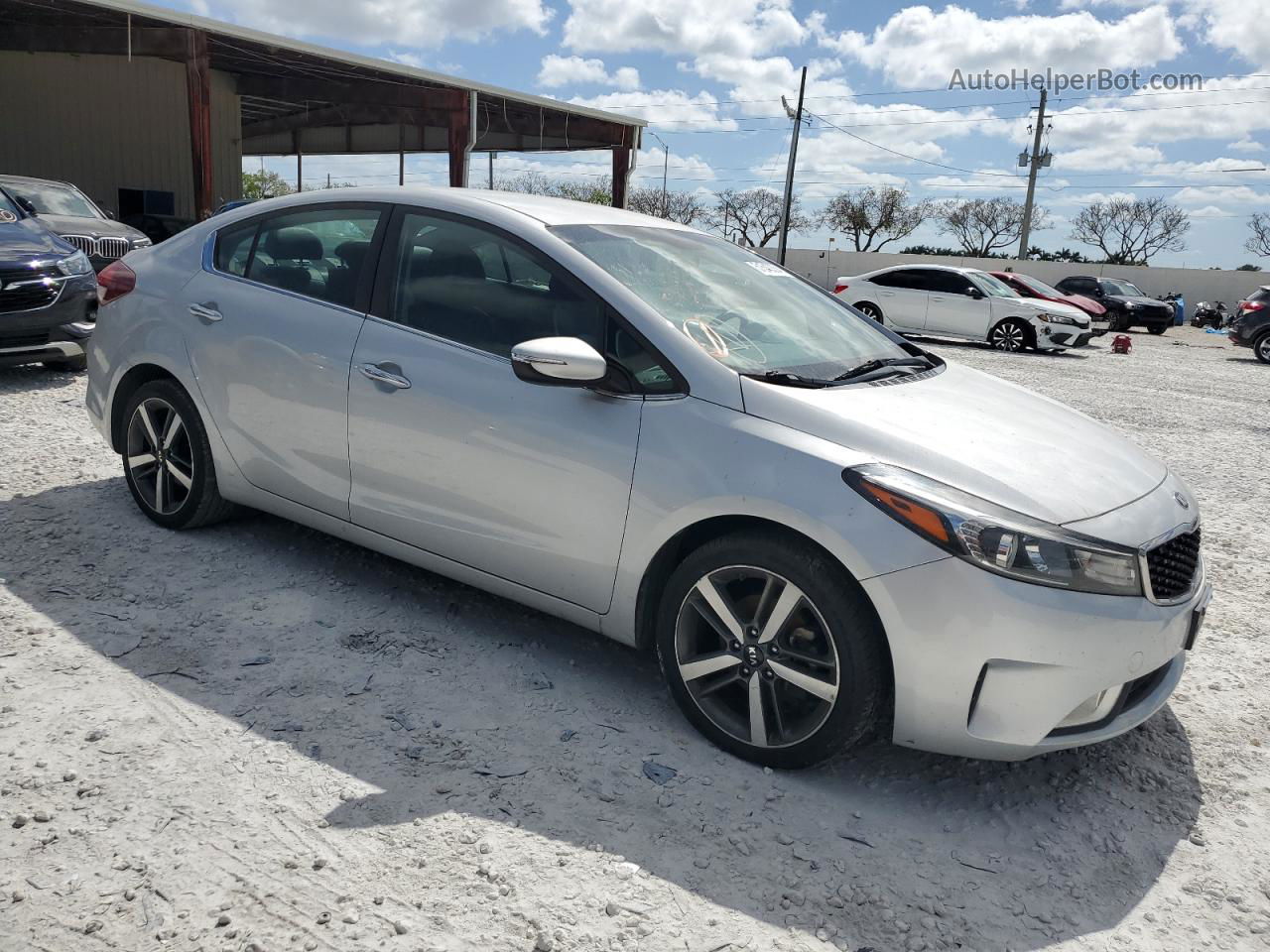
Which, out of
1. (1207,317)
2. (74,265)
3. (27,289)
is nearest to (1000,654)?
(27,289)

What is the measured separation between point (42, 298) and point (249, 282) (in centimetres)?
446

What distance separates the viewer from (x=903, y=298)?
60.3ft

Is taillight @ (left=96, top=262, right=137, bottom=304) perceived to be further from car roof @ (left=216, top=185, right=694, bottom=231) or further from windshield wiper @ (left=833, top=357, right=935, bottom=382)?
windshield wiper @ (left=833, top=357, right=935, bottom=382)

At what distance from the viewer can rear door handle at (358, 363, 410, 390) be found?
3.50 meters

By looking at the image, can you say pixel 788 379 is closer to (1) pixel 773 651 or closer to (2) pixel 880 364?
(2) pixel 880 364

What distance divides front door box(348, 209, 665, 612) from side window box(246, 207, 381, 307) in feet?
0.52

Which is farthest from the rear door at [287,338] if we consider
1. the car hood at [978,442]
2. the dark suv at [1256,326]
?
the dark suv at [1256,326]

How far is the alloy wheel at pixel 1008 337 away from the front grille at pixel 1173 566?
1579 cm

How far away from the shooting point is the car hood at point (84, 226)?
37.6ft

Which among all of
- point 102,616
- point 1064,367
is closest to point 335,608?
point 102,616

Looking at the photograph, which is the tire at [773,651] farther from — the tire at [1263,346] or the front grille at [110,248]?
the tire at [1263,346]

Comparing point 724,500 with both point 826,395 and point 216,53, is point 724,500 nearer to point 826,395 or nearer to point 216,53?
point 826,395

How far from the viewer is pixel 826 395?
3002mm

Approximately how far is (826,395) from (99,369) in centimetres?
346
